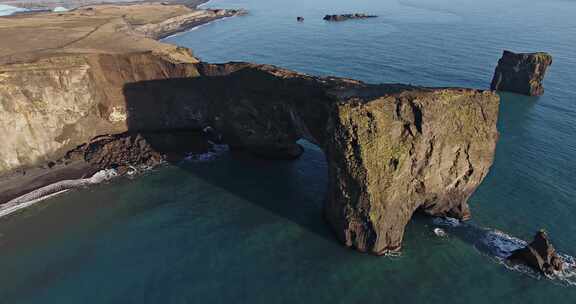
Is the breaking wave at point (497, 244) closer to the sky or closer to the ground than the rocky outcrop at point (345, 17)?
closer to the ground

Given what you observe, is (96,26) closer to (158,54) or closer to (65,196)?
(158,54)

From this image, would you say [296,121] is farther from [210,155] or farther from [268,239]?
[210,155]

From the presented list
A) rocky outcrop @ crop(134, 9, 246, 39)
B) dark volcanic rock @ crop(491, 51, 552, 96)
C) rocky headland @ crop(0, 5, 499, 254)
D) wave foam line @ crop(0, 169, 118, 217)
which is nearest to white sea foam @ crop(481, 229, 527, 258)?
rocky headland @ crop(0, 5, 499, 254)

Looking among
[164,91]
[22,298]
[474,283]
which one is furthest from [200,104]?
[474,283]

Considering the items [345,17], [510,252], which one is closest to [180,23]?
[345,17]

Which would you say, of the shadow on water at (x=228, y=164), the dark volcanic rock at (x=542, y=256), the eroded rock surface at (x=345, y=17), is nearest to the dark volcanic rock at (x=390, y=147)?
the shadow on water at (x=228, y=164)

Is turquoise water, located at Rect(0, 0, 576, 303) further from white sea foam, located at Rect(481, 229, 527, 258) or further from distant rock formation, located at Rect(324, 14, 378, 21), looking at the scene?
distant rock formation, located at Rect(324, 14, 378, 21)

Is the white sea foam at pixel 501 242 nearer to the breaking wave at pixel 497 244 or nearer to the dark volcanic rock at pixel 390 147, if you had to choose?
the breaking wave at pixel 497 244
